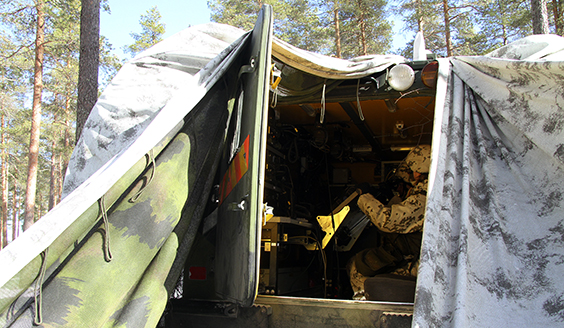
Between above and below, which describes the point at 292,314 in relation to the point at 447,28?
below

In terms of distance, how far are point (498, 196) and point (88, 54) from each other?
7.87m

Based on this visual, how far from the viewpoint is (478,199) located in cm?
287

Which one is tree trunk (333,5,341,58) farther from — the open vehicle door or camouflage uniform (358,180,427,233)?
the open vehicle door

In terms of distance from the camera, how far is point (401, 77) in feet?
11.2

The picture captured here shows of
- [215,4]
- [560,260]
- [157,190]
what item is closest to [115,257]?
[157,190]

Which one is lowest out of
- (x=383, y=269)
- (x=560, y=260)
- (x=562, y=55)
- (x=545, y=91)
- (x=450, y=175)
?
(x=383, y=269)

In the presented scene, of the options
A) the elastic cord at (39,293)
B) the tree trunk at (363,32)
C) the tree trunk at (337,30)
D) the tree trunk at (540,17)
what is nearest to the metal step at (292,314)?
the elastic cord at (39,293)

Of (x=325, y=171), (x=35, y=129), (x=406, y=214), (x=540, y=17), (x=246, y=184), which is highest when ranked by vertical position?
(x=540, y=17)

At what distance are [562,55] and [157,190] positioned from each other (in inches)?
111

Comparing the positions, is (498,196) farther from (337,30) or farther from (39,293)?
(337,30)

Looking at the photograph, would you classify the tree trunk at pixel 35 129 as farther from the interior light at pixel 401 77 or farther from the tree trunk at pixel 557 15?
the tree trunk at pixel 557 15

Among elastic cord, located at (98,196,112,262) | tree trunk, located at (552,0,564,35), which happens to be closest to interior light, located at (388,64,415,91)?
elastic cord, located at (98,196,112,262)

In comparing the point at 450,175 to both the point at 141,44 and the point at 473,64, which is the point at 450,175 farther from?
the point at 141,44

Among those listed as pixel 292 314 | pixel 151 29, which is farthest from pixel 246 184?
pixel 151 29
